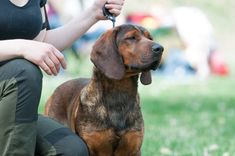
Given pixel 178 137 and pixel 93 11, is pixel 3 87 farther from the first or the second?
pixel 178 137

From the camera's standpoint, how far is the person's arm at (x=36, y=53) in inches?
137

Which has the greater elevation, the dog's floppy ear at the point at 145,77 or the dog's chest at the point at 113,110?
the dog's floppy ear at the point at 145,77

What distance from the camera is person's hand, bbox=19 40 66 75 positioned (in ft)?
11.4

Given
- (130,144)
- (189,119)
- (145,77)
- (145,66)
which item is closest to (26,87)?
(145,66)

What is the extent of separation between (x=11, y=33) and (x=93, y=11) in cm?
70

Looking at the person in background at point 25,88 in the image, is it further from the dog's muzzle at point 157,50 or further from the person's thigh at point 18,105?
the dog's muzzle at point 157,50

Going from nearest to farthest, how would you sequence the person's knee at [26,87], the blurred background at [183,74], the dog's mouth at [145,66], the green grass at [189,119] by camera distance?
the person's knee at [26,87]
the dog's mouth at [145,66]
the green grass at [189,119]
the blurred background at [183,74]

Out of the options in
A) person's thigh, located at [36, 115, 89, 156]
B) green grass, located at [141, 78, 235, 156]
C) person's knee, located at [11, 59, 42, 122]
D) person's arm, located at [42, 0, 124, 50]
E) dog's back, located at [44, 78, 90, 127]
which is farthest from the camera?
green grass, located at [141, 78, 235, 156]

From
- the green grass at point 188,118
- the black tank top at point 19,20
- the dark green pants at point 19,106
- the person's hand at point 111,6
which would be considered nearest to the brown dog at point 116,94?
the person's hand at point 111,6

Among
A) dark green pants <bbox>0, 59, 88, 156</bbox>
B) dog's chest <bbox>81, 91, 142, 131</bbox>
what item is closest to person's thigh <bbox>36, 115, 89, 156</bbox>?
dark green pants <bbox>0, 59, 88, 156</bbox>

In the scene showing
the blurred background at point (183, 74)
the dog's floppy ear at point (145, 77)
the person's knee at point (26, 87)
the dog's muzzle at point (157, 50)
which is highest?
the person's knee at point (26, 87)

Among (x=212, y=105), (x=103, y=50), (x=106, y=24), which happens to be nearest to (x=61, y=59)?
(x=103, y=50)

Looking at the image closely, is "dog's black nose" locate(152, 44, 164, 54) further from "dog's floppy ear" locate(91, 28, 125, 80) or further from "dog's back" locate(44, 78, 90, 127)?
"dog's back" locate(44, 78, 90, 127)

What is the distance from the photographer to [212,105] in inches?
353
